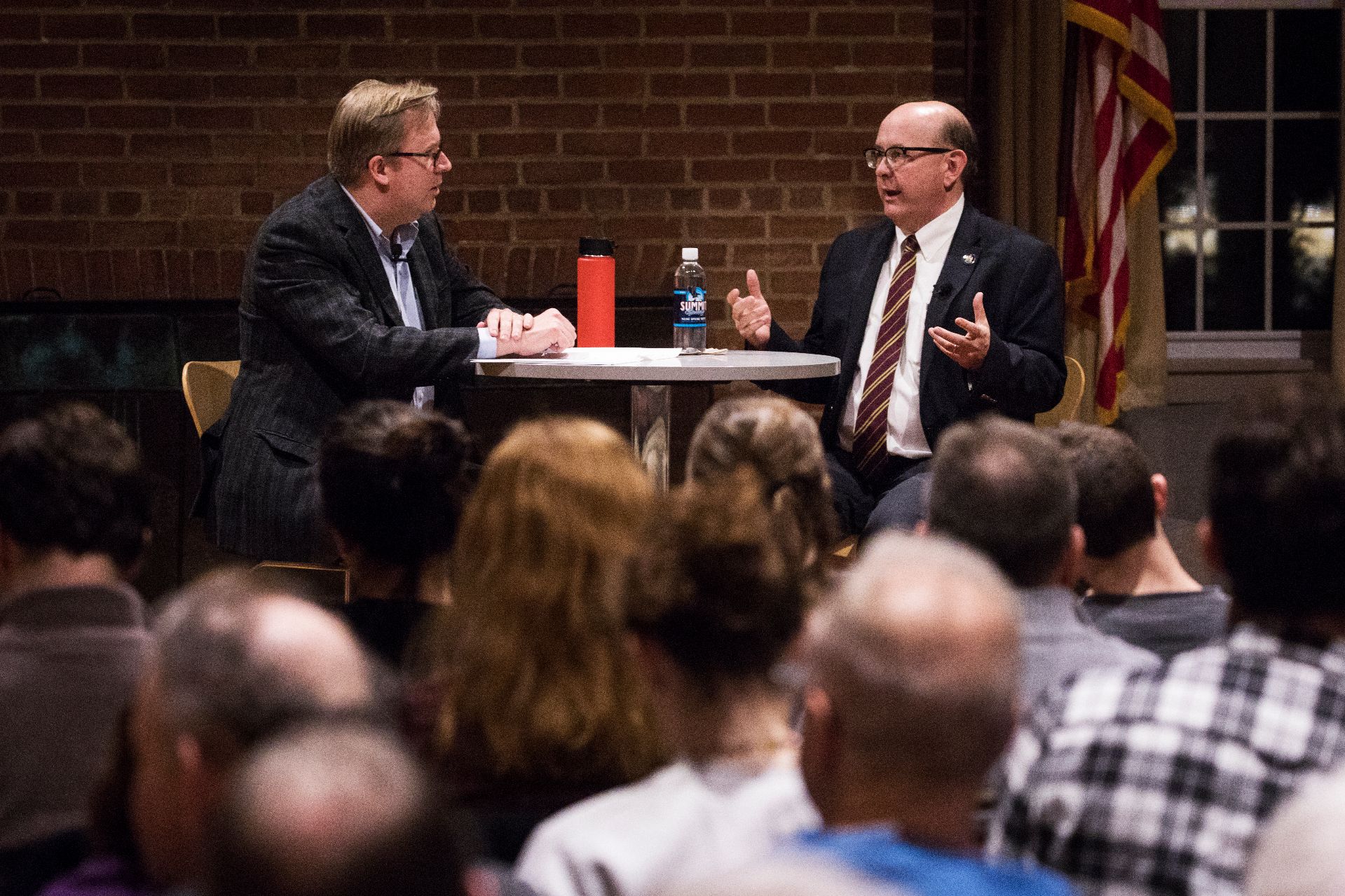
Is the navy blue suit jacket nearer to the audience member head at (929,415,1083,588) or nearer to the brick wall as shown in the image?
the brick wall

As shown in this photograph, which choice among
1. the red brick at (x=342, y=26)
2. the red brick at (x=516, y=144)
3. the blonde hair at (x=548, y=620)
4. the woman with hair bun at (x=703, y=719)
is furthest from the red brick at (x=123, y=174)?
the woman with hair bun at (x=703, y=719)

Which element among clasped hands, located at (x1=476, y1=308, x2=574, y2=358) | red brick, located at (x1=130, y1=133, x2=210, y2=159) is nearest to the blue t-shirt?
clasped hands, located at (x1=476, y1=308, x2=574, y2=358)

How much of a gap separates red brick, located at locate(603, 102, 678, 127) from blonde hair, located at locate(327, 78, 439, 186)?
1.51 metres

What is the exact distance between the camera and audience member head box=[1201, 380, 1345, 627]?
1.44m

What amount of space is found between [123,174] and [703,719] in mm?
4014

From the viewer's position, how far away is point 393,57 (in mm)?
4848

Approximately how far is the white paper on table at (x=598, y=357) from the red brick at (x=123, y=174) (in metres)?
1.89

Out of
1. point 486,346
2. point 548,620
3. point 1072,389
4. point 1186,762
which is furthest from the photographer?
point 1072,389

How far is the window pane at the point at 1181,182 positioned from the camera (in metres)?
5.53

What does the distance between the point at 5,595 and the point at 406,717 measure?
440mm

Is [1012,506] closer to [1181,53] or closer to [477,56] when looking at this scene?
[477,56]

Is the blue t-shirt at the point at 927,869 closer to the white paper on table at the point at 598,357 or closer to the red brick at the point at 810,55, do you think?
the white paper on table at the point at 598,357

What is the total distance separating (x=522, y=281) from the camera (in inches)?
195

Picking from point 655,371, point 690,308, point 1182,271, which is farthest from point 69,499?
point 1182,271
